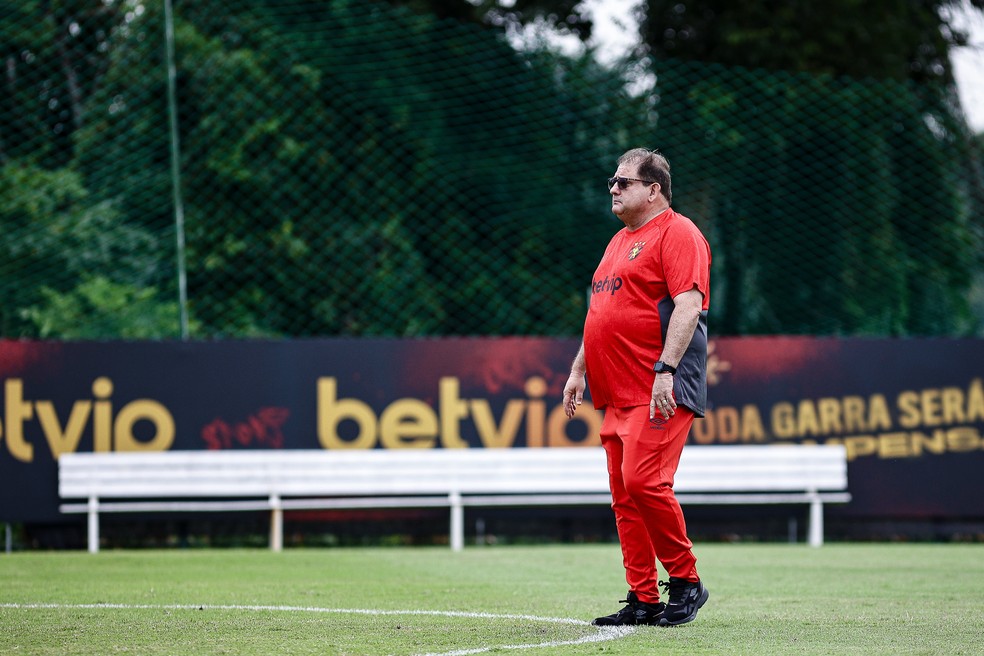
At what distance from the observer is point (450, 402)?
11414 mm

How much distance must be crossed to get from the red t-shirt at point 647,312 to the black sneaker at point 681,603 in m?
0.66

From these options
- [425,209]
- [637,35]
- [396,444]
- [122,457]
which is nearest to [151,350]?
[122,457]

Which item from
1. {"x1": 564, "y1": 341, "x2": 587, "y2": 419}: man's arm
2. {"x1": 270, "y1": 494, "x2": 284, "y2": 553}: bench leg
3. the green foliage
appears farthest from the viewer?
the green foliage

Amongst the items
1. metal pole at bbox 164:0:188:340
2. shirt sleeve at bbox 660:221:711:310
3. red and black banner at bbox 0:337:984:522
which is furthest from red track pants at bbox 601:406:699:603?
metal pole at bbox 164:0:188:340

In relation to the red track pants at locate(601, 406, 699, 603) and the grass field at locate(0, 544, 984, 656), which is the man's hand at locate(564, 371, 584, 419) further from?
the grass field at locate(0, 544, 984, 656)

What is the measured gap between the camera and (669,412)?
531 cm

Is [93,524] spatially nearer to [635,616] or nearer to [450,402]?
[450,402]

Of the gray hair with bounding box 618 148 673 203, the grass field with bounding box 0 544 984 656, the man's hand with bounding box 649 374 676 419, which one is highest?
the gray hair with bounding box 618 148 673 203

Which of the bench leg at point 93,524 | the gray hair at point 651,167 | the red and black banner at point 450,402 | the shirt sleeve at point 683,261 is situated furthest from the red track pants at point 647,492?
the bench leg at point 93,524

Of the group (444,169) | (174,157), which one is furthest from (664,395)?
(444,169)

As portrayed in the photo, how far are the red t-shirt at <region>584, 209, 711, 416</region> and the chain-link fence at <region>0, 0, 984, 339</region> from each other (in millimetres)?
10960

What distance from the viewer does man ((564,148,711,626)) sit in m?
5.39

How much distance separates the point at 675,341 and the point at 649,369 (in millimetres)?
207

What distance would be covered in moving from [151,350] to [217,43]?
19.6 ft
